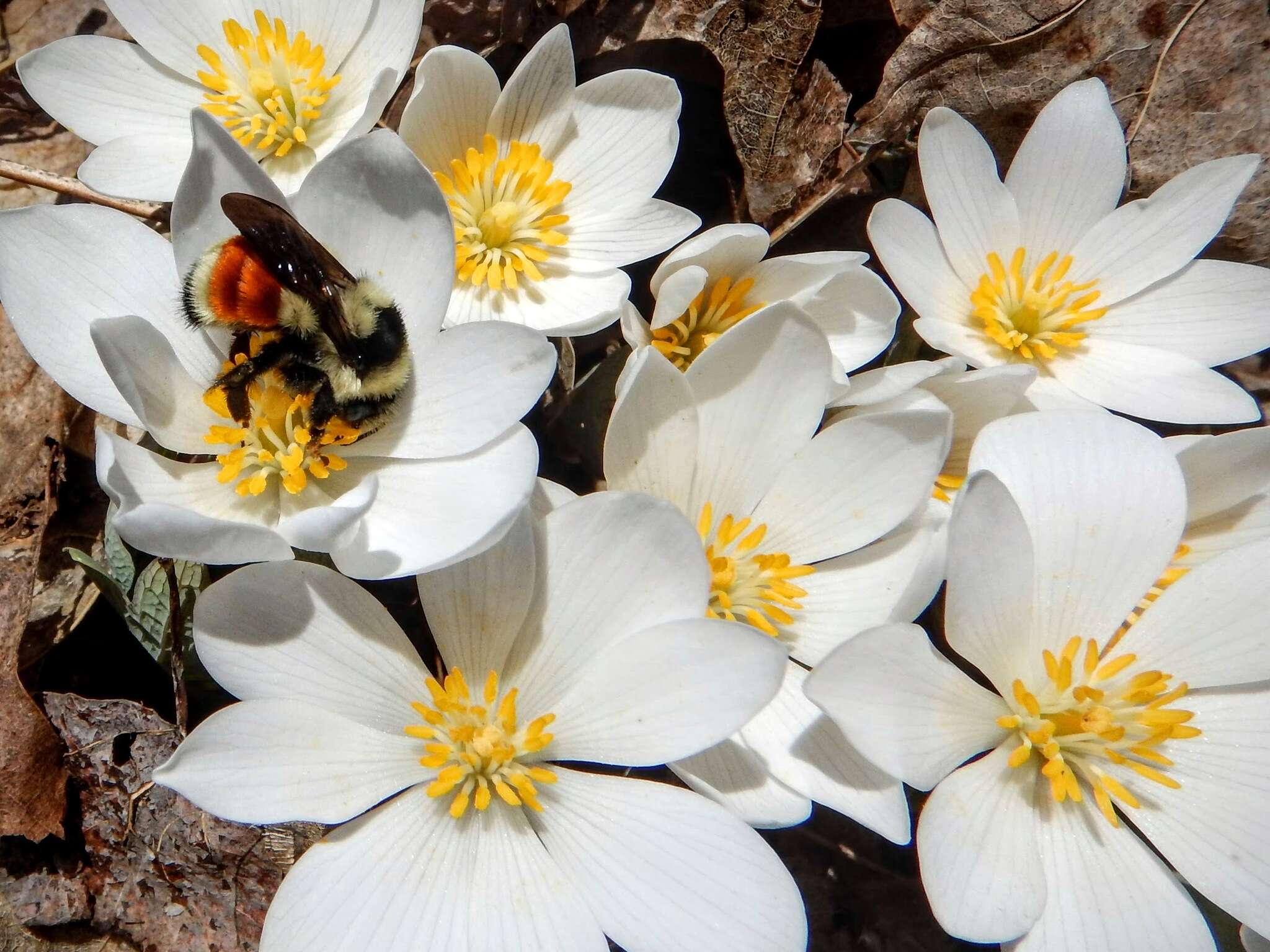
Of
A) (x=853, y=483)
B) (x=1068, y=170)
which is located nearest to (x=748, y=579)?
(x=853, y=483)

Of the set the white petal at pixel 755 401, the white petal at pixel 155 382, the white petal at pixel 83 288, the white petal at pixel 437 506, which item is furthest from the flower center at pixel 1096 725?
the white petal at pixel 83 288

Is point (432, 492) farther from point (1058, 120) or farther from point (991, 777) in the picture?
point (1058, 120)

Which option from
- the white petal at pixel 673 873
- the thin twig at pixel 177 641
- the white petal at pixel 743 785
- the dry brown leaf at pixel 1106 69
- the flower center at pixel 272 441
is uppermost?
the dry brown leaf at pixel 1106 69

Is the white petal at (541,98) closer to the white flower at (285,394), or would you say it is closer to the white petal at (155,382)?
the white flower at (285,394)

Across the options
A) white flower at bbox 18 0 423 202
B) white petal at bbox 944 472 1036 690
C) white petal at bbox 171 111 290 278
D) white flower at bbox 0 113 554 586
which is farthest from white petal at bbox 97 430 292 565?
white petal at bbox 944 472 1036 690

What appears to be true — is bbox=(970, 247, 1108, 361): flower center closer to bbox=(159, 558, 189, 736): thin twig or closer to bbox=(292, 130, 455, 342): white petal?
bbox=(292, 130, 455, 342): white petal

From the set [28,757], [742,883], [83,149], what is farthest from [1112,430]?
[83,149]

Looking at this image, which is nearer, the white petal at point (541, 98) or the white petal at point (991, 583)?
the white petal at point (991, 583)
